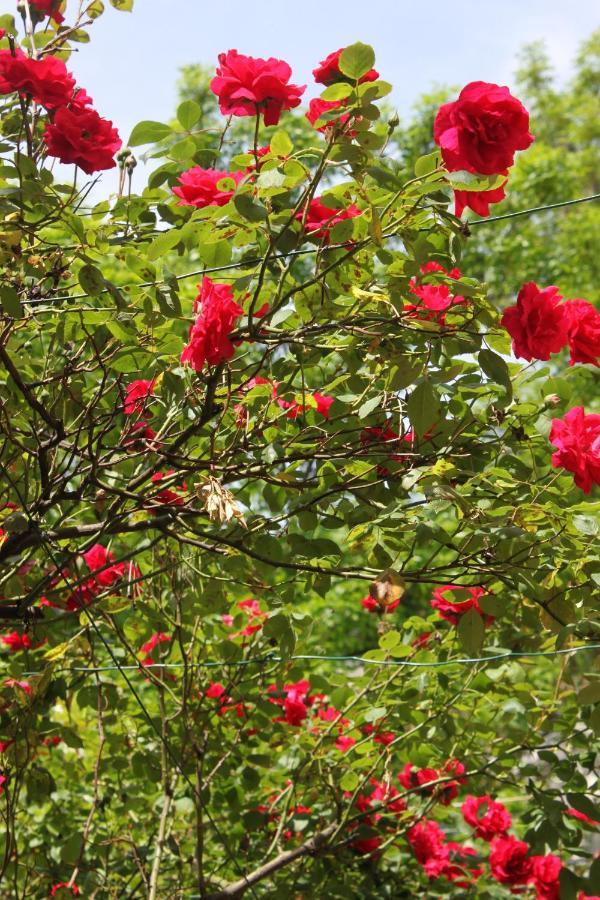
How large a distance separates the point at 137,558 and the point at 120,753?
2.09 ft

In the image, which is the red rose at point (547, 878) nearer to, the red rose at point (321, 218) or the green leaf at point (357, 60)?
the red rose at point (321, 218)

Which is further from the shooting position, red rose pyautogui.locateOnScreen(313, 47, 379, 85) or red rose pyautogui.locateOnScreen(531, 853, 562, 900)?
red rose pyautogui.locateOnScreen(531, 853, 562, 900)

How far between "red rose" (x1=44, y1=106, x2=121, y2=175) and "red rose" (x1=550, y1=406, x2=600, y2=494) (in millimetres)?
755

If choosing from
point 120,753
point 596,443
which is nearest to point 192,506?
point 596,443

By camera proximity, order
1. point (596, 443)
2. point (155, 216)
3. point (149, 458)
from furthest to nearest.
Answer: point (149, 458), point (155, 216), point (596, 443)

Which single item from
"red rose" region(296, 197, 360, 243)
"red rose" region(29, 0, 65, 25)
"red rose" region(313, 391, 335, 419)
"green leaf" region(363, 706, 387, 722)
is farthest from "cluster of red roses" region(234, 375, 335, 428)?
"red rose" region(29, 0, 65, 25)

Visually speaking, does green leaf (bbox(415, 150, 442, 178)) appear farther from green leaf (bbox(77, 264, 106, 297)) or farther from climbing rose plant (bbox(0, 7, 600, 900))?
green leaf (bbox(77, 264, 106, 297))

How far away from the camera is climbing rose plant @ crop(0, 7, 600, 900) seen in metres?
1.37

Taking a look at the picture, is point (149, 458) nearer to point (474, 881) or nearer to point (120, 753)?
point (120, 753)

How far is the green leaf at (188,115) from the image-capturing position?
150 cm

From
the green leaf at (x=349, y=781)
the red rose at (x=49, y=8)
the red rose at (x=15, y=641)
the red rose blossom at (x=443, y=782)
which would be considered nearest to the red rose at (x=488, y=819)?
the red rose blossom at (x=443, y=782)

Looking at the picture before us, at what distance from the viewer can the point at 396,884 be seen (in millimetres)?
2613

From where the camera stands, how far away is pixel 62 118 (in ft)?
4.72

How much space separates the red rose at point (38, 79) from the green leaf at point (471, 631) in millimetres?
986
